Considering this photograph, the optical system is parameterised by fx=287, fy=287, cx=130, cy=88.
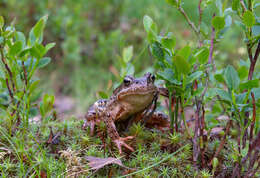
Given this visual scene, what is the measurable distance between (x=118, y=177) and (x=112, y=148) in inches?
16.7

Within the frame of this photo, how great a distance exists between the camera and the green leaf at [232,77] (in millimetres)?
2227

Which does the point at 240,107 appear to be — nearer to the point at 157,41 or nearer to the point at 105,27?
the point at 157,41

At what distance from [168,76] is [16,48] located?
137 centimetres

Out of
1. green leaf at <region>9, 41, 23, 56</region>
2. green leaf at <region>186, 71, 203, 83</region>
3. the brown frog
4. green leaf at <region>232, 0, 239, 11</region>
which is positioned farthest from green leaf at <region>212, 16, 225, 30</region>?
green leaf at <region>9, 41, 23, 56</region>

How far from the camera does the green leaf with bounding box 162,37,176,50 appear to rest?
2.28 meters

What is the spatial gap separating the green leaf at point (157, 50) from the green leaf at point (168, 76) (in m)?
0.13

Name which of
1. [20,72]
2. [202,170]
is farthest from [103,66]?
[202,170]

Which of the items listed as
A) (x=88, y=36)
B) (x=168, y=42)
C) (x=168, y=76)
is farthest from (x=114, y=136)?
(x=88, y=36)

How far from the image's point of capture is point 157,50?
2426mm

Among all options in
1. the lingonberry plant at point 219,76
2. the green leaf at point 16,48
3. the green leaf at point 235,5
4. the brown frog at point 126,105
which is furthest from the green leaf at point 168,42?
the green leaf at point 16,48

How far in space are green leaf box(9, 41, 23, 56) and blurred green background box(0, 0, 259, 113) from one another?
3.26 m

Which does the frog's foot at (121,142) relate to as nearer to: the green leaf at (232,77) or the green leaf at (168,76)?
the green leaf at (168,76)

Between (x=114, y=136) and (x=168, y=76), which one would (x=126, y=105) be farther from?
(x=168, y=76)

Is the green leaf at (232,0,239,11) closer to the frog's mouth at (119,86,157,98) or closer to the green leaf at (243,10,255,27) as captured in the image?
the green leaf at (243,10,255,27)
